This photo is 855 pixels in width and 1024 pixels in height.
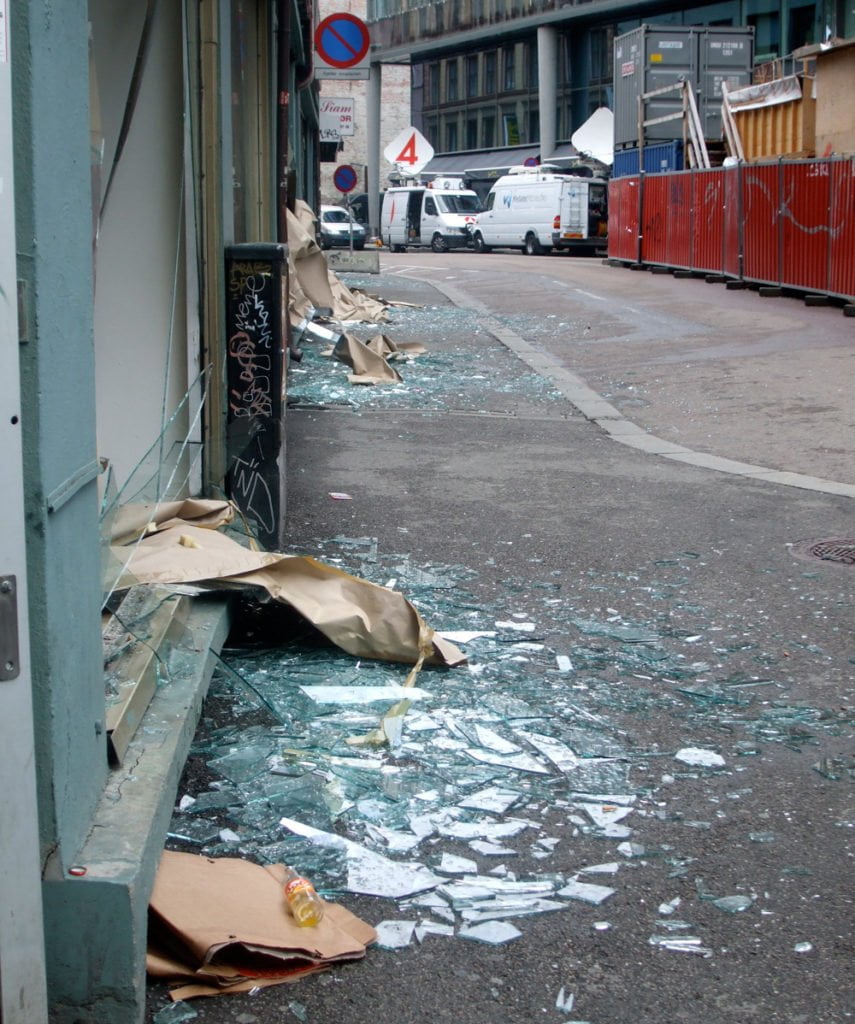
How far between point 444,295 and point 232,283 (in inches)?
748

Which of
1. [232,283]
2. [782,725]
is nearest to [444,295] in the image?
[232,283]

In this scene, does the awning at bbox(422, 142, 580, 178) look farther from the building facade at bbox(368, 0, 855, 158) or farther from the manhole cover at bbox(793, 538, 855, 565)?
the manhole cover at bbox(793, 538, 855, 565)

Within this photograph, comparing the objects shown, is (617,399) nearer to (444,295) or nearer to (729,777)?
(729,777)

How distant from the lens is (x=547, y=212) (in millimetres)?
41094

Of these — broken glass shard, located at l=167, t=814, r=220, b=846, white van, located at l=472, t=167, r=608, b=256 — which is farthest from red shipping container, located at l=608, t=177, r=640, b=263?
broken glass shard, located at l=167, t=814, r=220, b=846

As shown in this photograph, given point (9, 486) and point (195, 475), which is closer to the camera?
point (9, 486)

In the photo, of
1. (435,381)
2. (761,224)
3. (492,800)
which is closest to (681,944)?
(492,800)

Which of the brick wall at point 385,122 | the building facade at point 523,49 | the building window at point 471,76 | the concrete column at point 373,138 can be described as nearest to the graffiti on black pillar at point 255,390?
the building facade at point 523,49

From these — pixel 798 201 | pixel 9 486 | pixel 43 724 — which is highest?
pixel 798 201

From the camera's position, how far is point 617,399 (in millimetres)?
11977

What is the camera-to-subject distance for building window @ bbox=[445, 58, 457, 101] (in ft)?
209

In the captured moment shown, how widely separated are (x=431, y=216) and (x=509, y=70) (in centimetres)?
1583

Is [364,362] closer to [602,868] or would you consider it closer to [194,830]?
[194,830]

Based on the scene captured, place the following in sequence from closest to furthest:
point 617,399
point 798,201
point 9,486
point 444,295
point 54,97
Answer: point 9,486, point 54,97, point 617,399, point 798,201, point 444,295
